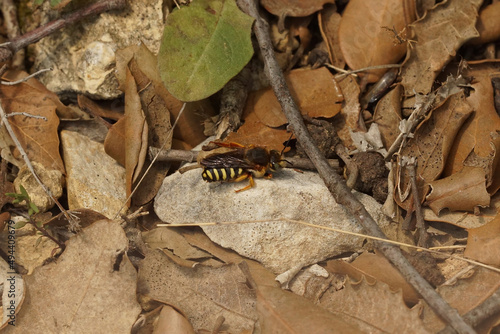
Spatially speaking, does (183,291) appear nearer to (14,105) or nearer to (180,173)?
(180,173)

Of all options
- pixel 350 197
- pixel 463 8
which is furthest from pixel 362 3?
pixel 350 197

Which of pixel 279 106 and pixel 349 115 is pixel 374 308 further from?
pixel 279 106

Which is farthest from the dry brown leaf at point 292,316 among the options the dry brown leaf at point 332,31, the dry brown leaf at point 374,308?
the dry brown leaf at point 332,31

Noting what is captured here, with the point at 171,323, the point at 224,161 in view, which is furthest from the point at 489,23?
the point at 171,323

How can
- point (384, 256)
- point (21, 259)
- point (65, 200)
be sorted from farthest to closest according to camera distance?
point (65, 200) < point (21, 259) < point (384, 256)

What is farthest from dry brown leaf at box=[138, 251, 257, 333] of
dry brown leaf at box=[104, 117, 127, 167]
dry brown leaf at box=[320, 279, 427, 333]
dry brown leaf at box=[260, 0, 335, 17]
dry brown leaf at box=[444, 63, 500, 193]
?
dry brown leaf at box=[260, 0, 335, 17]
